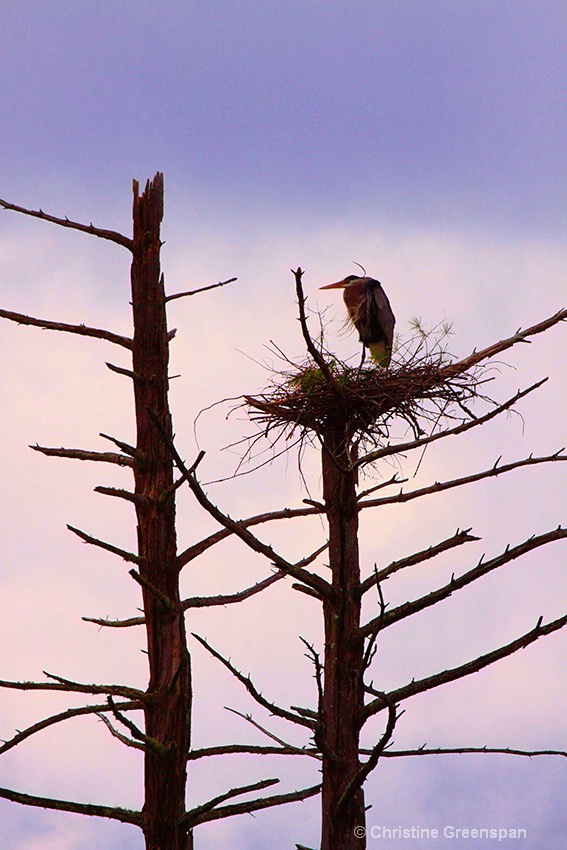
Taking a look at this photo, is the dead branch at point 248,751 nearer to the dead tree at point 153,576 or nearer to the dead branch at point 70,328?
the dead tree at point 153,576

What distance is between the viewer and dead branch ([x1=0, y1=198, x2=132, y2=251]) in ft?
32.0

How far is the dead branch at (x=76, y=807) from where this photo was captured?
351 inches

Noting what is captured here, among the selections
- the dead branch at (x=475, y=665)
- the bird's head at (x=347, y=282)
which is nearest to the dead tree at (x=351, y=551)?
the dead branch at (x=475, y=665)

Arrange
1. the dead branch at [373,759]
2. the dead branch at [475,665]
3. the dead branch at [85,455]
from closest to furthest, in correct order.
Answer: the dead branch at [373,759], the dead branch at [475,665], the dead branch at [85,455]

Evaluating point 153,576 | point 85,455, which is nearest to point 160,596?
point 153,576

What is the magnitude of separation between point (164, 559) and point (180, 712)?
1.18 meters

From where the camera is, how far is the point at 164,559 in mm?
9195

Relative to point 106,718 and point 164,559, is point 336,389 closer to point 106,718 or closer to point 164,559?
point 164,559

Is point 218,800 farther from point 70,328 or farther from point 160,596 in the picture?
point 70,328

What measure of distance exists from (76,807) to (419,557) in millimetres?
3326

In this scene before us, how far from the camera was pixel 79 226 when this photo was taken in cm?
976

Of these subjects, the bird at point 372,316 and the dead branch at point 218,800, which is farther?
the bird at point 372,316

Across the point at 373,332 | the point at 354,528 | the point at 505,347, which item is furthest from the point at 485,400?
the point at 373,332

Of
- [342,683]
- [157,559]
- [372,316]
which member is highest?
[372,316]
